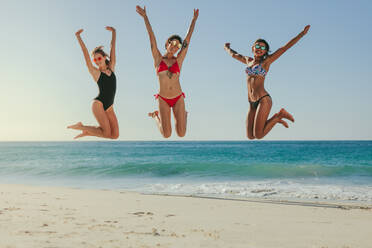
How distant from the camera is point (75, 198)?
82.9 ft

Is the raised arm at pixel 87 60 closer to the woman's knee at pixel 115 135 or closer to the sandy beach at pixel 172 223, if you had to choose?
the woman's knee at pixel 115 135

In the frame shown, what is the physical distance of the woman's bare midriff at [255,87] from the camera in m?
7.88

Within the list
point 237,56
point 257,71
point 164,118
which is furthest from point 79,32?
point 257,71

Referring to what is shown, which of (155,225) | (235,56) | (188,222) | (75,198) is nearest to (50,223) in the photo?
(155,225)

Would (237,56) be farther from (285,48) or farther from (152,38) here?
(152,38)

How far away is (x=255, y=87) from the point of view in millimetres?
7926

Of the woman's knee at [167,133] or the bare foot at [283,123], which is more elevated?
the bare foot at [283,123]

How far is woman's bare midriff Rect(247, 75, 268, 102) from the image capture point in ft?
25.8

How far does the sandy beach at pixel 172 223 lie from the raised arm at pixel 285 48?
9043 mm

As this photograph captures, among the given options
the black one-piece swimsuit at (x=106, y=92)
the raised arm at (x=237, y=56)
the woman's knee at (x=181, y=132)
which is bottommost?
the woman's knee at (x=181, y=132)

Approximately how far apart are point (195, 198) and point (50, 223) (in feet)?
36.3

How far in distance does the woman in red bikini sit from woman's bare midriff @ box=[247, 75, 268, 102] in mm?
1386

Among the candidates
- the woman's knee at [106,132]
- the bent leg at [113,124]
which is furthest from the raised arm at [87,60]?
the woman's knee at [106,132]

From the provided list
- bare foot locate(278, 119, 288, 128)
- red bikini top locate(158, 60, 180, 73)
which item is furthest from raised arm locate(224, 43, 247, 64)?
→ bare foot locate(278, 119, 288, 128)
